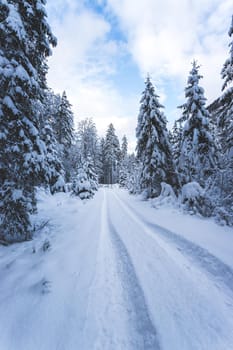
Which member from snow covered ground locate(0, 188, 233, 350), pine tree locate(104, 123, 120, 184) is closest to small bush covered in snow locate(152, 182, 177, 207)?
snow covered ground locate(0, 188, 233, 350)

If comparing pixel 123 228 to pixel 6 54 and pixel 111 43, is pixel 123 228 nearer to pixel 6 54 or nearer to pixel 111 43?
pixel 6 54

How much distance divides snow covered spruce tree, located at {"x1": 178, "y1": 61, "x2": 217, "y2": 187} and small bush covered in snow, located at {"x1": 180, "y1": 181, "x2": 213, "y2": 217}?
4031 millimetres

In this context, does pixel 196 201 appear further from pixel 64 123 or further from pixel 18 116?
pixel 64 123

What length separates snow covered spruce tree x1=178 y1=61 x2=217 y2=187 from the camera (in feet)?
39.8

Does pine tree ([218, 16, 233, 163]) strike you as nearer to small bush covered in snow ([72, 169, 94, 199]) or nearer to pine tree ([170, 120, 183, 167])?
pine tree ([170, 120, 183, 167])

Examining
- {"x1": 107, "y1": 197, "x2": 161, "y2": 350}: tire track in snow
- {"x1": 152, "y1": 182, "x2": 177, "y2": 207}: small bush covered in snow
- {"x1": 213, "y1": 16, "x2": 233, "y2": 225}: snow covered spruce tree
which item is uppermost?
{"x1": 213, "y1": 16, "x2": 233, "y2": 225}: snow covered spruce tree

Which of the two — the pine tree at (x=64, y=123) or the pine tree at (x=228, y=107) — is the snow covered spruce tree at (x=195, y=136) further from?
the pine tree at (x=64, y=123)

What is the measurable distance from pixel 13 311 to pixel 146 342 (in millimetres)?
1879

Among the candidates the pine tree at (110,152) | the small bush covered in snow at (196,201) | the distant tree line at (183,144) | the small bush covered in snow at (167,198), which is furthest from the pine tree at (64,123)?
the pine tree at (110,152)

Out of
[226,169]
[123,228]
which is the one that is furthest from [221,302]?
[226,169]

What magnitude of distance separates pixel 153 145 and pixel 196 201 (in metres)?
6.81

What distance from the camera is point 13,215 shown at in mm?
4855

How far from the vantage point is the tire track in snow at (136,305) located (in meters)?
1.95

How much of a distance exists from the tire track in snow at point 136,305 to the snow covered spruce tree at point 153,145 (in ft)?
31.9
